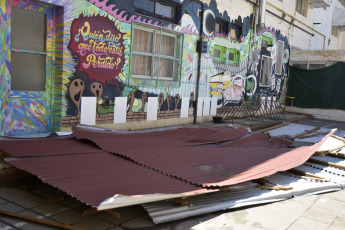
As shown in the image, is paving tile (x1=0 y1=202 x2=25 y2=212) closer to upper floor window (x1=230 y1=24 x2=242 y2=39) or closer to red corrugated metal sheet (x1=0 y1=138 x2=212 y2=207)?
red corrugated metal sheet (x1=0 y1=138 x2=212 y2=207)

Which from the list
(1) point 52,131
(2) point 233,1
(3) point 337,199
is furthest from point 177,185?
(2) point 233,1

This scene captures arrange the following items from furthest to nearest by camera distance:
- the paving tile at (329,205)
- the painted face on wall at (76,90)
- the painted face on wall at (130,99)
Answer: the painted face on wall at (130,99) < the painted face on wall at (76,90) < the paving tile at (329,205)

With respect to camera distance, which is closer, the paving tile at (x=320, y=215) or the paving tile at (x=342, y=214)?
the paving tile at (x=320, y=215)

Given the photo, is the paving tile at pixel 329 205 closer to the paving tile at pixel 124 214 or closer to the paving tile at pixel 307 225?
the paving tile at pixel 307 225

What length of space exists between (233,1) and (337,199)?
26.1 feet

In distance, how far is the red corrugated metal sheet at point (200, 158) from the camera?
155 inches

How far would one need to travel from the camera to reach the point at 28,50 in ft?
17.6

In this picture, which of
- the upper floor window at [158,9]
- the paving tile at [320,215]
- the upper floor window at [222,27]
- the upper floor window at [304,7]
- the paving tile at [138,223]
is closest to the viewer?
the paving tile at [138,223]

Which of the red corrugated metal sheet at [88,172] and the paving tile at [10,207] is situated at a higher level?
the red corrugated metal sheet at [88,172]

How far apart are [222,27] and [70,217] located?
8644mm

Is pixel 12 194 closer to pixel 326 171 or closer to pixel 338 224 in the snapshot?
pixel 338 224

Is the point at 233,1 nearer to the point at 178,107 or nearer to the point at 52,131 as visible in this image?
the point at 178,107

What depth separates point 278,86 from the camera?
47.7 feet

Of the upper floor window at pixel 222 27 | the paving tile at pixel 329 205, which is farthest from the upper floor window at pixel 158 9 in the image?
the paving tile at pixel 329 205
